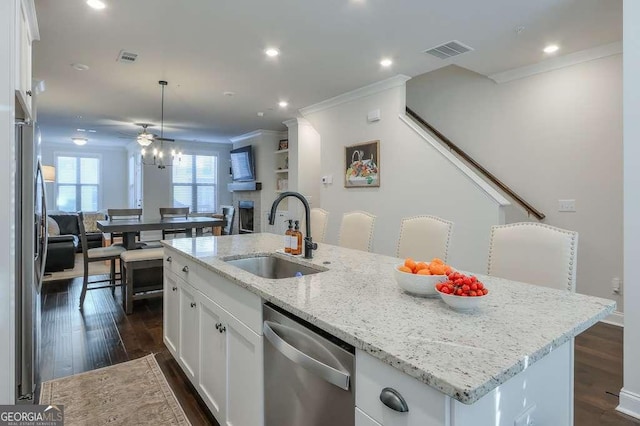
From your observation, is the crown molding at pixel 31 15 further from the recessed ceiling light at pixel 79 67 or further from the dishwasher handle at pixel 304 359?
the dishwasher handle at pixel 304 359

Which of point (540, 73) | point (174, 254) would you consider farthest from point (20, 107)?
point (540, 73)

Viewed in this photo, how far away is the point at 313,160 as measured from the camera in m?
6.36

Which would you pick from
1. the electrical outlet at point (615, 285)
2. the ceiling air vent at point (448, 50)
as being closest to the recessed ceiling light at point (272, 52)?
the ceiling air vent at point (448, 50)

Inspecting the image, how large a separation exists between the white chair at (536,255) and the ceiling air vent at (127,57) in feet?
11.8

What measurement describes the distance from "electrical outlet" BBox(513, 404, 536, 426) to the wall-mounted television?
727 centimetres

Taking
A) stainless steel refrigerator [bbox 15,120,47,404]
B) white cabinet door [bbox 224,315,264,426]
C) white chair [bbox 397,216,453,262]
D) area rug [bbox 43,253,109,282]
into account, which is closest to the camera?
white cabinet door [bbox 224,315,264,426]

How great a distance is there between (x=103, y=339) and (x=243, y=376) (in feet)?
7.04

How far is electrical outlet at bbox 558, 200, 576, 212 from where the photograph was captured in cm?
372

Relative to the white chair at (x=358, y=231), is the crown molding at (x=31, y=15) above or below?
above

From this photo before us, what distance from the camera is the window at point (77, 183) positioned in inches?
365

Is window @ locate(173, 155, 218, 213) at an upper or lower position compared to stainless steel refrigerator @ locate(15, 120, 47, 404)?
upper

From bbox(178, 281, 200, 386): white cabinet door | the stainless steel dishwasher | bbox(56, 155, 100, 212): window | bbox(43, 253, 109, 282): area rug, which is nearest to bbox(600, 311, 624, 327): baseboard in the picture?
the stainless steel dishwasher

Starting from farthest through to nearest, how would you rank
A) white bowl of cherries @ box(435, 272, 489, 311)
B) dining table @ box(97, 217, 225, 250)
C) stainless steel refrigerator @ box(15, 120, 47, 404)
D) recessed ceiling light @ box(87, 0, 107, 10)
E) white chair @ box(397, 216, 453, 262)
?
dining table @ box(97, 217, 225, 250), recessed ceiling light @ box(87, 0, 107, 10), white chair @ box(397, 216, 453, 262), stainless steel refrigerator @ box(15, 120, 47, 404), white bowl of cherries @ box(435, 272, 489, 311)

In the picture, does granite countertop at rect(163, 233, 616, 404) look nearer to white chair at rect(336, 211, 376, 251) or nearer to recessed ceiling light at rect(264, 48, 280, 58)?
white chair at rect(336, 211, 376, 251)
